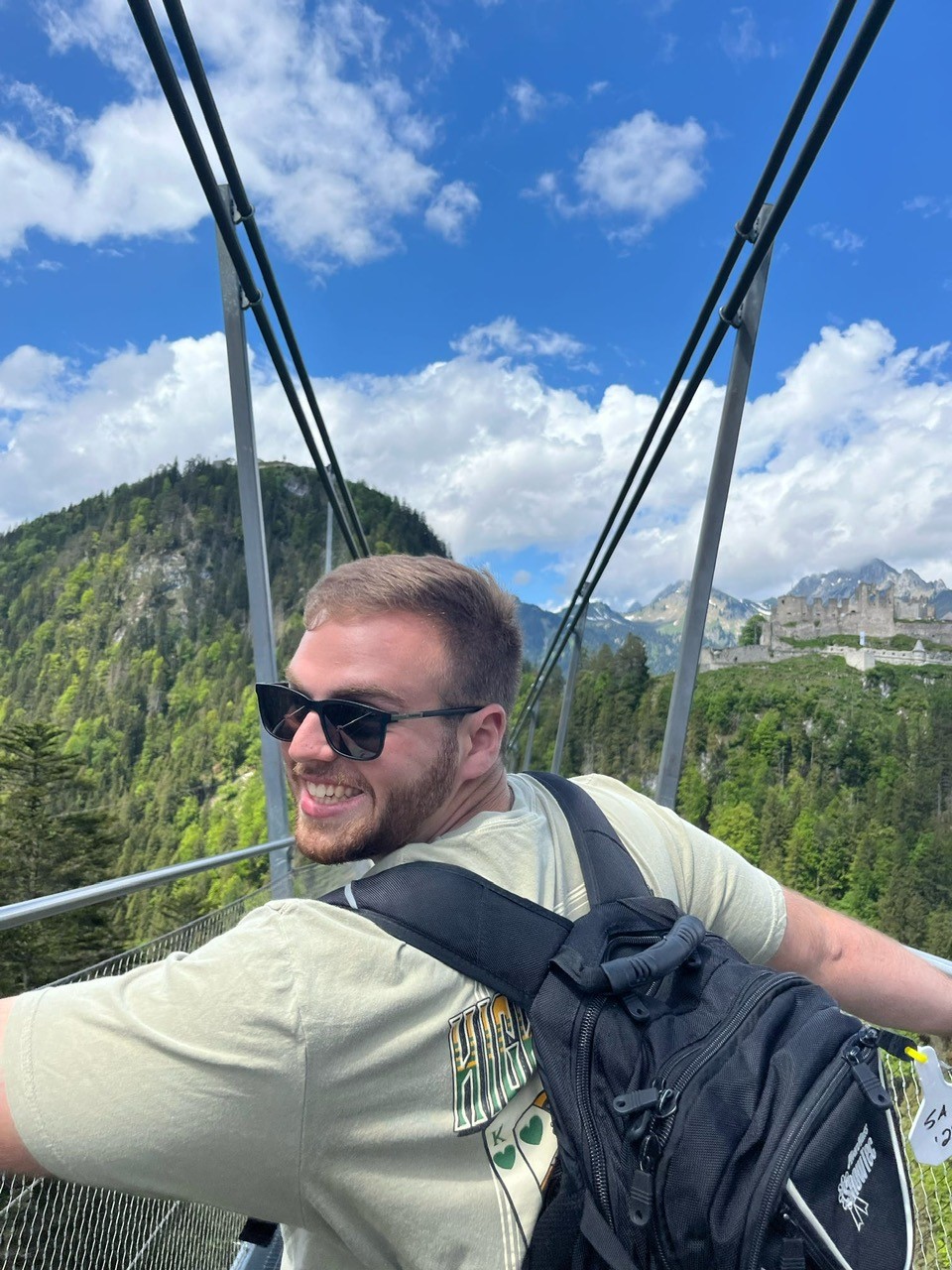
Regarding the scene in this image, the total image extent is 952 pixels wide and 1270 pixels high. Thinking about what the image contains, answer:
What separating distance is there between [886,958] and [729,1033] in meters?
0.62

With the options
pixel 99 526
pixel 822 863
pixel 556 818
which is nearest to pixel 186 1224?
pixel 556 818

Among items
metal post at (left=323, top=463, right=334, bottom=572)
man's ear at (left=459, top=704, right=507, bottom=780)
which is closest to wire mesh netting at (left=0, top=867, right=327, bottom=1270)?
man's ear at (left=459, top=704, right=507, bottom=780)

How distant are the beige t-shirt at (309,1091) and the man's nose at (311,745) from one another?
0.22 metres

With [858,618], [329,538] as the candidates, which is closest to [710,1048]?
[329,538]

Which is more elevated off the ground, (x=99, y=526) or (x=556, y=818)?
(x=99, y=526)

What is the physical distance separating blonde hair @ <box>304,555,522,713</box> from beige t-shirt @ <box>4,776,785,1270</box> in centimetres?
35

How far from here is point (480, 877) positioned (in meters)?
0.81

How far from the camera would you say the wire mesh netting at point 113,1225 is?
112 cm

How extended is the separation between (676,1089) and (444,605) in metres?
0.55

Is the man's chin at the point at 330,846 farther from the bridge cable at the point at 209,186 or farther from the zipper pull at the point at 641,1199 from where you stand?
the bridge cable at the point at 209,186

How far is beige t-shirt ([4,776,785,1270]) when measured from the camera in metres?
0.67

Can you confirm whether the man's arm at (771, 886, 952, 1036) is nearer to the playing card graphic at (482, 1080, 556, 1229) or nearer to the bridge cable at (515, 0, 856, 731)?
the playing card graphic at (482, 1080, 556, 1229)

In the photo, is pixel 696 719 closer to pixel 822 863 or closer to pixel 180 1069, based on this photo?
pixel 822 863

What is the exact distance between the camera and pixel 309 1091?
70 cm
